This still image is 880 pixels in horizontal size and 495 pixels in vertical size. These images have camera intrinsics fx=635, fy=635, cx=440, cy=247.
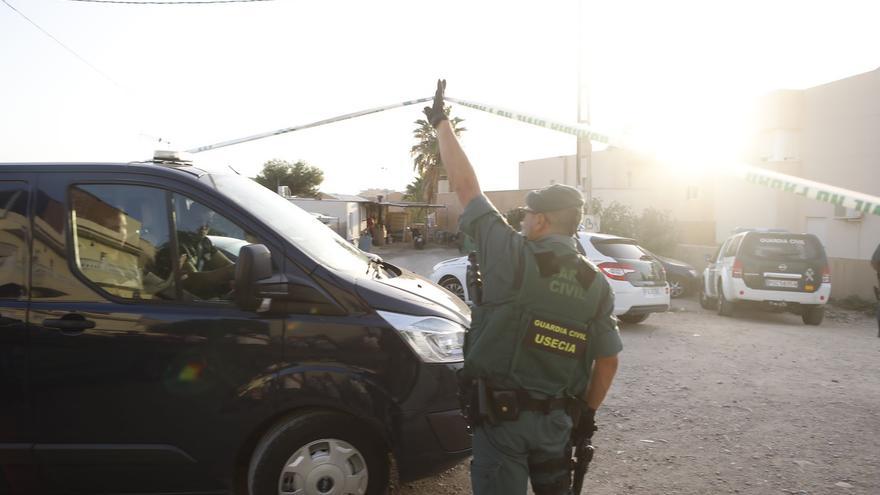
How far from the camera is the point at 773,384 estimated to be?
644 cm

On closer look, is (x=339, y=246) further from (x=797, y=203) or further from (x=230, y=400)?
(x=797, y=203)

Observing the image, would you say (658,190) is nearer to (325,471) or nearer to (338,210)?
(338,210)

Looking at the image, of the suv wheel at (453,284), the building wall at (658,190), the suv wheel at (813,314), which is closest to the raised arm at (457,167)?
the suv wheel at (453,284)

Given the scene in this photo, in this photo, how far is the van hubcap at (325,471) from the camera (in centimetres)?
302

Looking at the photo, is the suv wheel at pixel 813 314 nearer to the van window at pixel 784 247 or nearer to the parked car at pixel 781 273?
the parked car at pixel 781 273

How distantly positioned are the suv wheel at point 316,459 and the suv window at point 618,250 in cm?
744

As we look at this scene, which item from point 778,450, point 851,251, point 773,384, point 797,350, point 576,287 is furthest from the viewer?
point 851,251

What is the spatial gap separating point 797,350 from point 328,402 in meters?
7.65

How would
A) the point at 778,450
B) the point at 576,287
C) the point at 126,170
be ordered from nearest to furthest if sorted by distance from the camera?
the point at 576,287, the point at 126,170, the point at 778,450

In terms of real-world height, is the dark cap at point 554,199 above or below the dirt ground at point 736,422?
above

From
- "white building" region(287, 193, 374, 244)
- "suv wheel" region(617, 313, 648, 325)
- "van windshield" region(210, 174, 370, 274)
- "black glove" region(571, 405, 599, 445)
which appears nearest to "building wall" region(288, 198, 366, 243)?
"white building" region(287, 193, 374, 244)

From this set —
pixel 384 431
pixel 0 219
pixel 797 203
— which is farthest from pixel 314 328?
pixel 797 203

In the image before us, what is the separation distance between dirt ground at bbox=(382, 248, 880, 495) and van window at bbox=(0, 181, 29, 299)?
2.37 meters

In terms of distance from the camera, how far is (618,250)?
10000mm
